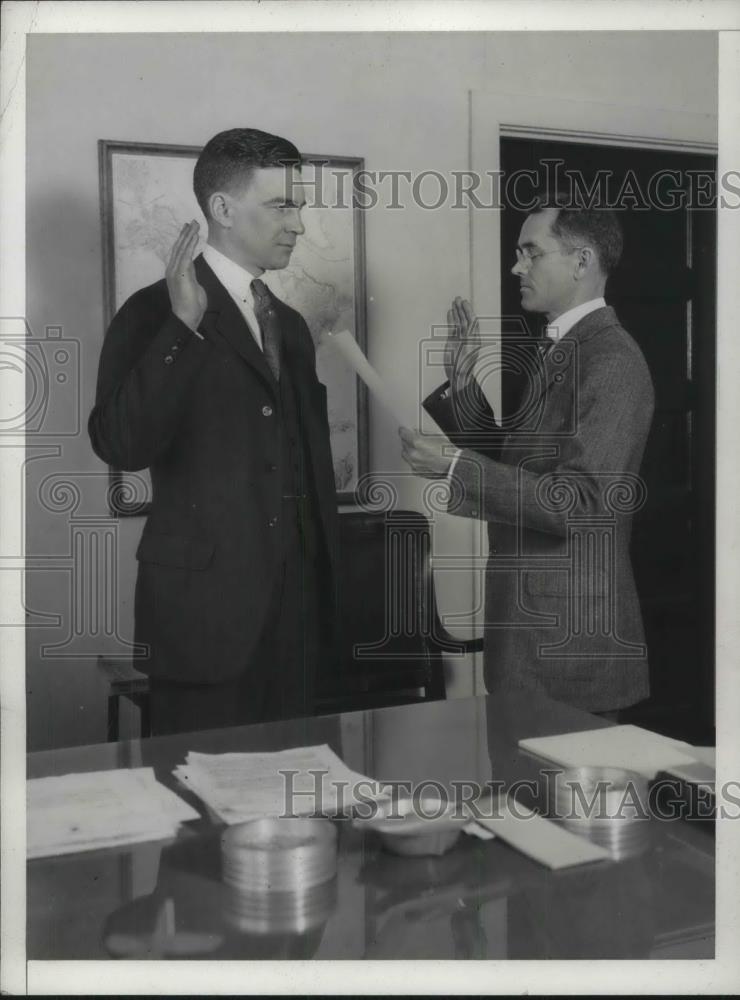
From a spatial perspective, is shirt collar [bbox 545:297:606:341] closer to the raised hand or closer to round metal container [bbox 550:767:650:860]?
the raised hand

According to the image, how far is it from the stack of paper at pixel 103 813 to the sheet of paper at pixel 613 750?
2.33ft

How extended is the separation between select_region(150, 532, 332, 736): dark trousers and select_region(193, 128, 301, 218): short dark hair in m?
0.84

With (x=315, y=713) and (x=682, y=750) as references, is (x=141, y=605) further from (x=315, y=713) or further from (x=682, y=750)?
(x=682, y=750)

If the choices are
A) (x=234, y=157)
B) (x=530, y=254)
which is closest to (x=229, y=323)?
(x=234, y=157)

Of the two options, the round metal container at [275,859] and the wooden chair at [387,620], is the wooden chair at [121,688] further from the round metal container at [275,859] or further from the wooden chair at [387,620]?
the round metal container at [275,859]

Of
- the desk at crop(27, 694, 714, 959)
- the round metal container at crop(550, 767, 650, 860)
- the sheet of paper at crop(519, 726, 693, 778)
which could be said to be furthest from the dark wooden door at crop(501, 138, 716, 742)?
the desk at crop(27, 694, 714, 959)

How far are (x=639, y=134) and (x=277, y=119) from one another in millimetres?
852

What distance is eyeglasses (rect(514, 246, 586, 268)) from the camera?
2.24 meters

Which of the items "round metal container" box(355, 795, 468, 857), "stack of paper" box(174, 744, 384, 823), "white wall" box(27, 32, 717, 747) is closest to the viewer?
"round metal container" box(355, 795, 468, 857)

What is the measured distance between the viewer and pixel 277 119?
2.17m

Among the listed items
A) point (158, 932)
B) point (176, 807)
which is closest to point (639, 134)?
point (176, 807)

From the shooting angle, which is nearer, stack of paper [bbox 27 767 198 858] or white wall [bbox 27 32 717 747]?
stack of paper [bbox 27 767 198 858]

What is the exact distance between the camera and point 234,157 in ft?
7.13

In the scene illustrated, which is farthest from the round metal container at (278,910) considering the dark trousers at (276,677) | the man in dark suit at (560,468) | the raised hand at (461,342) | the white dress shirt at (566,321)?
the raised hand at (461,342)
